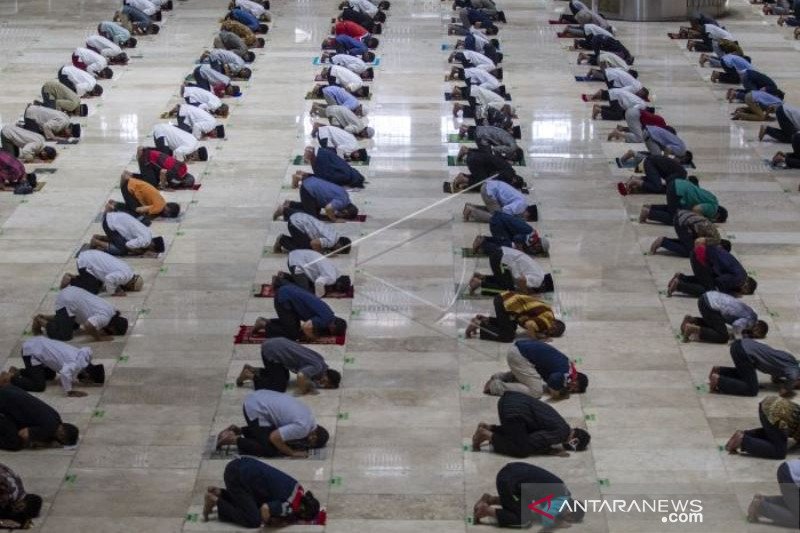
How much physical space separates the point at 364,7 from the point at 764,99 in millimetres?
11732

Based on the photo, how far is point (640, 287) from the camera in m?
23.2

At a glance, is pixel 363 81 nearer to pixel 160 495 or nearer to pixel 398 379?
pixel 398 379

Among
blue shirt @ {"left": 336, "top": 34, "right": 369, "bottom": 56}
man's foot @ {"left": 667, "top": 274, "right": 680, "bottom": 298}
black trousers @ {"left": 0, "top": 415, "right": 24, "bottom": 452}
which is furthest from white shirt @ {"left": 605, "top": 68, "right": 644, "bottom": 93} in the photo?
black trousers @ {"left": 0, "top": 415, "right": 24, "bottom": 452}

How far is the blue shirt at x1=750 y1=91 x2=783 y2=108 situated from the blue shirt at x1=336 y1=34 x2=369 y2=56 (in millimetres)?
8495

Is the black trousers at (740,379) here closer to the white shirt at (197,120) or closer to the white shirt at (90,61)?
the white shirt at (197,120)

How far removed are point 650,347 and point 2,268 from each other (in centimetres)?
908

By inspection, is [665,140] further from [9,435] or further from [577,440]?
[9,435]

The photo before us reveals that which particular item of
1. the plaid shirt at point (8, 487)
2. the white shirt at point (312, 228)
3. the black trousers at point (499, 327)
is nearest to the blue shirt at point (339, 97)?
the white shirt at point (312, 228)

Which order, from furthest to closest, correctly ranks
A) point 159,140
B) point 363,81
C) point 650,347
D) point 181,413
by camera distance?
point 363,81 < point 159,140 < point 650,347 < point 181,413

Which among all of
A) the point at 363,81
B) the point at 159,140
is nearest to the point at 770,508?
the point at 159,140

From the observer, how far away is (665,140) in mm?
28531

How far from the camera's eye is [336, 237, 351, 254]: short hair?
951 inches

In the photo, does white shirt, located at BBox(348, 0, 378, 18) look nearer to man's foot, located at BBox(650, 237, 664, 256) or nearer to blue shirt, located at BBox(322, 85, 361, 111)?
blue shirt, located at BBox(322, 85, 361, 111)

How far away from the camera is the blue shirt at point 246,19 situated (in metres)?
38.8
